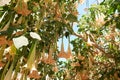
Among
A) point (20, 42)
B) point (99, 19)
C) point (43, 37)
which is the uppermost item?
point (20, 42)

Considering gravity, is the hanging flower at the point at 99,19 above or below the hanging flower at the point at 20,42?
below

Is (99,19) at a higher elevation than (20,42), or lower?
lower

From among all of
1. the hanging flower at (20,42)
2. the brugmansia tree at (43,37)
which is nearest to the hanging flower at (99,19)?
the brugmansia tree at (43,37)

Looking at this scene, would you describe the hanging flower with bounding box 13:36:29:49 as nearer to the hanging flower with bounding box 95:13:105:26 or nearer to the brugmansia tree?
the brugmansia tree

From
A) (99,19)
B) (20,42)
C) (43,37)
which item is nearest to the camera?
(20,42)

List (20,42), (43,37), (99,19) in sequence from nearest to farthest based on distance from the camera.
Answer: (20,42)
(43,37)
(99,19)

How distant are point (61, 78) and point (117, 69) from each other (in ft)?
4.38

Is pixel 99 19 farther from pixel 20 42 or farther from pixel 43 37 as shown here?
pixel 20 42

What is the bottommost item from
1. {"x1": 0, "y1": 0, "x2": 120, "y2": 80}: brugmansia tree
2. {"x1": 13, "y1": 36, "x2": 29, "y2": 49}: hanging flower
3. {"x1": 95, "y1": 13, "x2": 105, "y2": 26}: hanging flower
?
{"x1": 95, "y1": 13, "x2": 105, "y2": 26}: hanging flower

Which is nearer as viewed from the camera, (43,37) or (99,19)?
(43,37)

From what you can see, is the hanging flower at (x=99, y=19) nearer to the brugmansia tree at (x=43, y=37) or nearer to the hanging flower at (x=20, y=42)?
the brugmansia tree at (x=43, y=37)

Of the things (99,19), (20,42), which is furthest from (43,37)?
(99,19)

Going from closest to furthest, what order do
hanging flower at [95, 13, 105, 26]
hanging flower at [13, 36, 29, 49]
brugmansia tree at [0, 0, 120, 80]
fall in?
hanging flower at [13, 36, 29, 49]
brugmansia tree at [0, 0, 120, 80]
hanging flower at [95, 13, 105, 26]

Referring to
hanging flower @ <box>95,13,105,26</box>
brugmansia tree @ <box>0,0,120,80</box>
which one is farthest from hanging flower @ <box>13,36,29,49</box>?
hanging flower @ <box>95,13,105,26</box>
